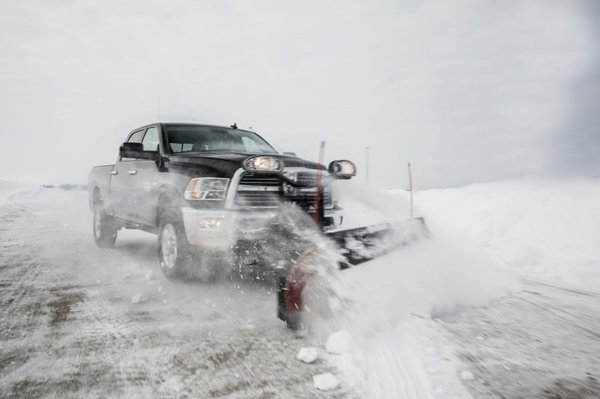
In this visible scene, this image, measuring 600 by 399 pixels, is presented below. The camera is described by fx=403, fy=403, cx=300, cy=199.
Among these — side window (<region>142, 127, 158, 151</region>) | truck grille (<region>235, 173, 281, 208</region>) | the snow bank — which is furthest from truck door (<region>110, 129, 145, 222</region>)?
the snow bank

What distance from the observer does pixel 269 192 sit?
385 centimetres

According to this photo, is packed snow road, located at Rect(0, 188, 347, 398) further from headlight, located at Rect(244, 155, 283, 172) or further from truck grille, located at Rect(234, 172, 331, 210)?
headlight, located at Rect(244, 155, 283, 172)

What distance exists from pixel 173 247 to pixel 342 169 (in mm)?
1977

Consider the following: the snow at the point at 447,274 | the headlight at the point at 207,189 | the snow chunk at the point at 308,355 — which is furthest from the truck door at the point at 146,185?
the snow chunk at the point at 308,355

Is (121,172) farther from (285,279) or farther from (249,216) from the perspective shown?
(285,279)

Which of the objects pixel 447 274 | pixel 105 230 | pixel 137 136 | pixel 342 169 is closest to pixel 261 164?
pixel 342 169

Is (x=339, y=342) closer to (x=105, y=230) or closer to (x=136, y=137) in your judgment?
(x=136, y=137)

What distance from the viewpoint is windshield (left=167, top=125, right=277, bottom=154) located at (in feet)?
16.1

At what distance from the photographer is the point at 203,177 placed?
3879 millimetres

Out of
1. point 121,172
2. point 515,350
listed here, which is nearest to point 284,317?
point 515,350

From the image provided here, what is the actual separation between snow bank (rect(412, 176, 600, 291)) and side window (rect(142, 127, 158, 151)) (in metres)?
3.52

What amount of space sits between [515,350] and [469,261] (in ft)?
5.29

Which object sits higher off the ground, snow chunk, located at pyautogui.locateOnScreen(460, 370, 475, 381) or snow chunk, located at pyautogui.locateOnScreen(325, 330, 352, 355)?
snow chunk, located at pyautogui.locateOnScreen(325, 330, 352, 355)

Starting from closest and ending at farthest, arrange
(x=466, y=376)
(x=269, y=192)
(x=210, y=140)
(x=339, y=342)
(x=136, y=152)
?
(x=466, y=376) < (x=339, y=342) < (x=269, y=192) < (x=136, y=152) < (x=210, y=140)
